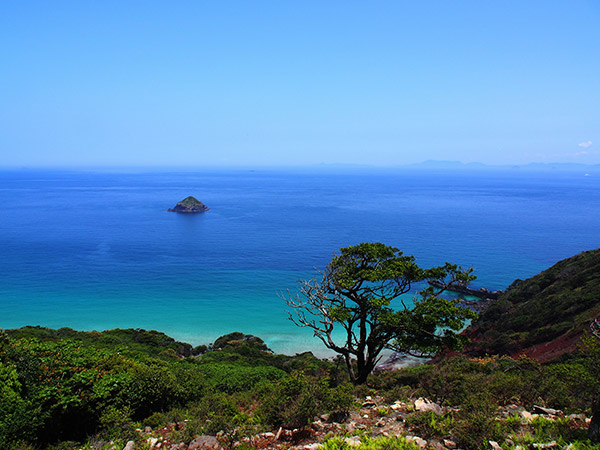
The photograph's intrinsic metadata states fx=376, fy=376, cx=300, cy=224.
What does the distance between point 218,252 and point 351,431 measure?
62908 millimetres

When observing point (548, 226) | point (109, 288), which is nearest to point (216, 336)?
point (109, 288)

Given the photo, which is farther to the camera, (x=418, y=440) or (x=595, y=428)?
(x=418, y=440)

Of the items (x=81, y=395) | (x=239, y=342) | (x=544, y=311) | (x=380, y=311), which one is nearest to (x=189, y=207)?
(x=239, y=342)

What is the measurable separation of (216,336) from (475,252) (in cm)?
5371

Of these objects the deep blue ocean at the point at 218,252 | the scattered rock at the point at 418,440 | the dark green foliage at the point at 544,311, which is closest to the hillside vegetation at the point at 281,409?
the scattered rock at the point at 418,440

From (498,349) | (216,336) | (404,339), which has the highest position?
(404,339)

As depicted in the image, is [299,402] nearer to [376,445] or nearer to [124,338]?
[376,445]

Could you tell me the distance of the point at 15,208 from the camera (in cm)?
12250

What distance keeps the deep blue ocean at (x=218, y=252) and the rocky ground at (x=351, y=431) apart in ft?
→ 57.5

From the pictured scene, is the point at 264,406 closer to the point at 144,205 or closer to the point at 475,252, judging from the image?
the point at 475,252

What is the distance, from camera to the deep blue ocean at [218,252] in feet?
137

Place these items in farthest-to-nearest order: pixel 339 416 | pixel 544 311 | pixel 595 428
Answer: pixel 544 311 < pixel 339 416 < pixel 595 428

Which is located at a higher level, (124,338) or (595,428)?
(595,428)

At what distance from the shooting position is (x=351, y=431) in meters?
9.08
